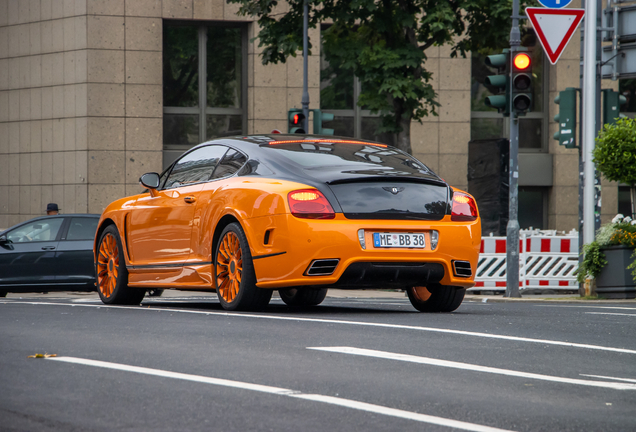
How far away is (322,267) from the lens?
25.5 ft

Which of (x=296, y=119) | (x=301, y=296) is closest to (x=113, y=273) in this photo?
(x=301, y=296)

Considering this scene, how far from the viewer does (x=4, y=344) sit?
6.06m

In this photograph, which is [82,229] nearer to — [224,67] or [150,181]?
[150,181]

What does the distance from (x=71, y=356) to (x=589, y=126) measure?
40.6 ft

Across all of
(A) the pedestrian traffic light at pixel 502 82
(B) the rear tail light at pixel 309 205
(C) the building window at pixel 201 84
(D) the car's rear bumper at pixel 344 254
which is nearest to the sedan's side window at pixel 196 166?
(D) the car's rear bumper at pixel 344 254

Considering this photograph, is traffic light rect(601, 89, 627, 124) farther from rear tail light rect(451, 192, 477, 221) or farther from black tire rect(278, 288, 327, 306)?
rear tail light rect(451, 192, 477, 221)

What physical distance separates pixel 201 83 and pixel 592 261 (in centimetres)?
1426

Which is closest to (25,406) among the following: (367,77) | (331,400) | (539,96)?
(331,400)

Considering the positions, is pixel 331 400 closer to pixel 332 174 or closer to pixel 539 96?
pixel 332 174

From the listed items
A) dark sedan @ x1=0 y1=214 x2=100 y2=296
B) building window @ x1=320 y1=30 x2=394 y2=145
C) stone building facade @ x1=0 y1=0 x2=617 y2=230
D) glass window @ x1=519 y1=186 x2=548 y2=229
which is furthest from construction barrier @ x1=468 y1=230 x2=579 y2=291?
glass window @ x1=519 y1=186 x2=548 y2=229

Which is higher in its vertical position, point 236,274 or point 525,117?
point 525,117

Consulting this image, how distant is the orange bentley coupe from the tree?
10.3 metres

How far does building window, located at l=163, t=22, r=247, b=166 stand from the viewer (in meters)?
26.5

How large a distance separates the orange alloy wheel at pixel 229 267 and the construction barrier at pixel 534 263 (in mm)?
11196
